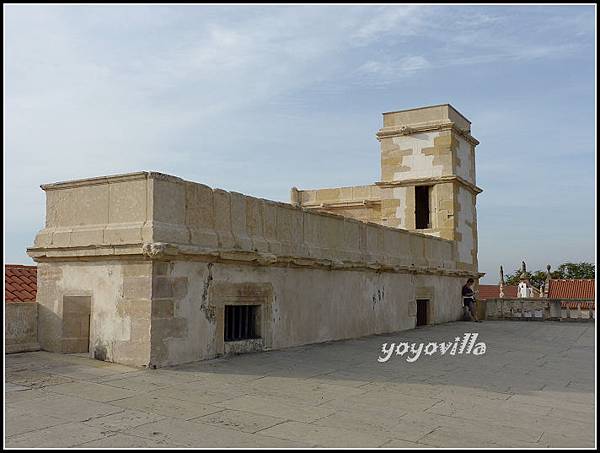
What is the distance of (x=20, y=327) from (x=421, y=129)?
1367cm

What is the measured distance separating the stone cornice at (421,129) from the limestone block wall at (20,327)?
1324 cm

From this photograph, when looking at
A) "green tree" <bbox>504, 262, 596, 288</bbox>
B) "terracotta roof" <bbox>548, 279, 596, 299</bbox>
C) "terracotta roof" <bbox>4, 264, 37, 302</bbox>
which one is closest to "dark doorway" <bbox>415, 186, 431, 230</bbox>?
"terracotta roof" <bbox>4, 264, 37, 302</bbox>

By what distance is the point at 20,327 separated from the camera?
27.7 feet

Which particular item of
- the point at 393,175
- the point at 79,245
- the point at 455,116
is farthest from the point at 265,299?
the point at 455,116

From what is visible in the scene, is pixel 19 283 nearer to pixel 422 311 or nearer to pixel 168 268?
pixel 168 268

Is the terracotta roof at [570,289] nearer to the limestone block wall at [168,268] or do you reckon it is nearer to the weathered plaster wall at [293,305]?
the weathered plaster wall at [293,305]

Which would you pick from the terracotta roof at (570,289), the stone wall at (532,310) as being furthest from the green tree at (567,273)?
the stone wall at (532,310)

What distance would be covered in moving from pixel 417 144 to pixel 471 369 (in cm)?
1183

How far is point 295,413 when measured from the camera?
5102mm

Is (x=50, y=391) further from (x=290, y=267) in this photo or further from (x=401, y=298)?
(x=401, y=298)

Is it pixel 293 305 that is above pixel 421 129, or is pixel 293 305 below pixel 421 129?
below

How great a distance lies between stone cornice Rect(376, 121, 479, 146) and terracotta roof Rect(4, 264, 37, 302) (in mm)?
11799

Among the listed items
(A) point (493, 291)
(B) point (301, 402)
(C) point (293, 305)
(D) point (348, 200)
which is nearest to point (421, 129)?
(D) point (348, 200)

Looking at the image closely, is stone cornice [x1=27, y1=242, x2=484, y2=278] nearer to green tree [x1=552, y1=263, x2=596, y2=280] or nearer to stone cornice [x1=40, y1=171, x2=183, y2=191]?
stone cornice [x1=40, y1=171, x2=183, y2=191]
